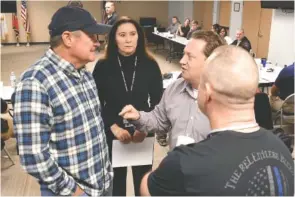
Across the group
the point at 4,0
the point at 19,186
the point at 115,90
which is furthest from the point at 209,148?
the point at 4,0

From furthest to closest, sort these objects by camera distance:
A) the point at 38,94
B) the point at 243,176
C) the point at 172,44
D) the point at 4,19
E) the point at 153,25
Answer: the point at 153,25
the point at 4,19
the point at 172,44
the point at 38,94
the point at 243,176

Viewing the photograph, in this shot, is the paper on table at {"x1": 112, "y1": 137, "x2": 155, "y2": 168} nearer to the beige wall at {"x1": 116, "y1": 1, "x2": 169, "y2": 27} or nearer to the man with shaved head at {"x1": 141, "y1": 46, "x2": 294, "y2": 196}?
the man with shaved head at {"x1": 141, "y1": 46, "x2": 294, "y2": 196}

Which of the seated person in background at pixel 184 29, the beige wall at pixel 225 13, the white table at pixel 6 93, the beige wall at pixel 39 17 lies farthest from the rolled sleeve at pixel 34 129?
the beige wall at pixel 39 17

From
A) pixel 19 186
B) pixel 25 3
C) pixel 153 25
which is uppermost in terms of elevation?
pixel 25 3

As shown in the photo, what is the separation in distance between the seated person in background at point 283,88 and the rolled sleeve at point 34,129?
3.10 meters

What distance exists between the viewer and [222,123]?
3.24 ft

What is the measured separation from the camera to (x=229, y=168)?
0.90 m

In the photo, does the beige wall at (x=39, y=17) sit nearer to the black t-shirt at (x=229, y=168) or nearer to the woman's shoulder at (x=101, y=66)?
the woman's shoulder at (x=101, y=66)

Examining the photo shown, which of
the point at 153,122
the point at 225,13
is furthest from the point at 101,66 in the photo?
the point at 225,13

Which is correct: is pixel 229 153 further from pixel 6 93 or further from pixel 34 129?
pixel 6 93

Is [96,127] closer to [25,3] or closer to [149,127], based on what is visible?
[149,127]

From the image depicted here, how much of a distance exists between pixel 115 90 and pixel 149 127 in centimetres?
47

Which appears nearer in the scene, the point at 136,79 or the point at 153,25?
the point at 136,79

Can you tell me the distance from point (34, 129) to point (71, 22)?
0.52m
